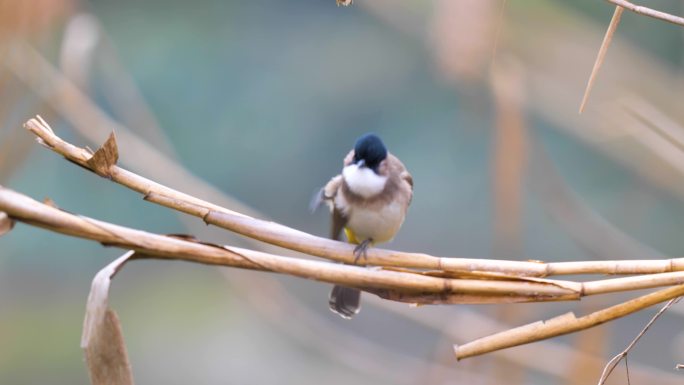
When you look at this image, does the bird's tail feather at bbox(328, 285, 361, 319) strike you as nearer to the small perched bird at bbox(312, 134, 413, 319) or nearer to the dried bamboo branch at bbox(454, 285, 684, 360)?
the small perched bird at bbox(312, 134, 413, 319)

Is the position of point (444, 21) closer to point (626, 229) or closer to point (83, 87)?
point (83, 87)

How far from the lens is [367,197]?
6.51ft

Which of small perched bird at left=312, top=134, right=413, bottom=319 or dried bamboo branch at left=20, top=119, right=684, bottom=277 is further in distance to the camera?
small perched bird at left=312, top=134, right=413, bottom=319

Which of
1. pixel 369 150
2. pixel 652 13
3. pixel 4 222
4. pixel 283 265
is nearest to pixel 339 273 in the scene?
pixel 283 265

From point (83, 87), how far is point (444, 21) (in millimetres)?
1121

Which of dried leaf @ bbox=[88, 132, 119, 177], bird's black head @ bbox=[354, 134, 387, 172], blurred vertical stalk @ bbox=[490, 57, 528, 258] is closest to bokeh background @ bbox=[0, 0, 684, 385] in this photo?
blurred vertical stalk @ bbox=[490, 57, 528, 258]

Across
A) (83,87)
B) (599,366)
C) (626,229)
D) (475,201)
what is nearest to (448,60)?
(599,366)

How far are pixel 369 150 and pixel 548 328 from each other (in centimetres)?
103

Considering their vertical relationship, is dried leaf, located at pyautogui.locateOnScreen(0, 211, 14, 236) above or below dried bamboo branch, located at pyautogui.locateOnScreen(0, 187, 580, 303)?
below

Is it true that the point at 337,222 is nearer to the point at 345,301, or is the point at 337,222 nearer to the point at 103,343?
the point at 345,301

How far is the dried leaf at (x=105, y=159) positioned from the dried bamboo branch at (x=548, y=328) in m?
0.47

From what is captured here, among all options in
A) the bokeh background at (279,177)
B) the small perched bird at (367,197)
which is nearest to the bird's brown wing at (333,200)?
the small perched bird at (367,197)

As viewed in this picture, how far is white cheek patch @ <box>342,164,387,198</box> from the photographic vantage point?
1972 millimetres

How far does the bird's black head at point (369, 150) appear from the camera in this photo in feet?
6.32
